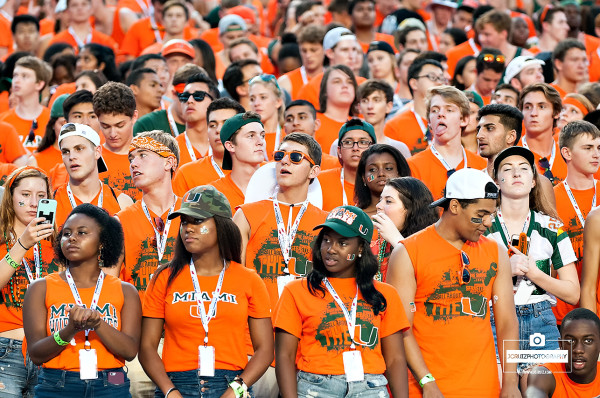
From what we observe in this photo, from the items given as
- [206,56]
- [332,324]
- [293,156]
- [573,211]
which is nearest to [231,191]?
[293,156]

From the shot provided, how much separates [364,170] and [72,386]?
2.98 meters

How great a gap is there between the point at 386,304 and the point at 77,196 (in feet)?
9.24

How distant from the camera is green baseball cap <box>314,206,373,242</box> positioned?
655cm

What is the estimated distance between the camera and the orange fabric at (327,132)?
11.0m

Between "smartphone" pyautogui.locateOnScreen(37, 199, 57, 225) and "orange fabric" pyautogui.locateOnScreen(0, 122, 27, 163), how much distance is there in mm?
3437

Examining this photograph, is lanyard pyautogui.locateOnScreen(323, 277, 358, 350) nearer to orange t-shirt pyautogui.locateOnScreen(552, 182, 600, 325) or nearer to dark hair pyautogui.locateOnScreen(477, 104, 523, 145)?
orange t-shirt pyautogui.locateOnScreen(552, 182, 600, 325)

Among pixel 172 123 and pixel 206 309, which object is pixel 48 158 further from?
pixel 206 309

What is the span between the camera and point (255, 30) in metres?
16.5

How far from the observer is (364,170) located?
27.1ft

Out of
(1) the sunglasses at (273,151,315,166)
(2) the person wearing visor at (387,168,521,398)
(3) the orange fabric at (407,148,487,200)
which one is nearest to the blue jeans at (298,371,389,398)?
(2) the person wearing visor at (387,168,521,398)

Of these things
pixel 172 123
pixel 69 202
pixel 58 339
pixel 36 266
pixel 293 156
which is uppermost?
pixel 172 123

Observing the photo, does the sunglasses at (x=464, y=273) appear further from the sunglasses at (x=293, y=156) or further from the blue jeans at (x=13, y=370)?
the blue jeans at (x=13, y=370)

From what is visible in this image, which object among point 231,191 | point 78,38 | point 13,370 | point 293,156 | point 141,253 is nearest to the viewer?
point 13,370

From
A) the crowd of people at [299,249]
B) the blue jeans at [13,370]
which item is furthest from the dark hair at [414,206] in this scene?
the blue jeans at [13,370]
